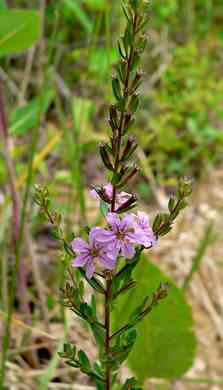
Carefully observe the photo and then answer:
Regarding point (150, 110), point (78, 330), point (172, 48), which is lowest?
point (78, 330)

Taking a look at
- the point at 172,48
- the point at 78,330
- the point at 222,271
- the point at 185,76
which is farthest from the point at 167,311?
the point at 172,48

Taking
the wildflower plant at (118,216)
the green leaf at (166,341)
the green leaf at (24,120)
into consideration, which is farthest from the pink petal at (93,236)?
the green leaf at (24,120)

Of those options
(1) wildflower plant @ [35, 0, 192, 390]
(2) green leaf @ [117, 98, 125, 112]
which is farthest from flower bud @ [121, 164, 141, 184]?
(2) green leaf @ [117, 98, 125, 112]

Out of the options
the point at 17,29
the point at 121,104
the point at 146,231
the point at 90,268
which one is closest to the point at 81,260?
the point at 90,268

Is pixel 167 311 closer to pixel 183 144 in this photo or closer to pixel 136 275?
pixel 136 275

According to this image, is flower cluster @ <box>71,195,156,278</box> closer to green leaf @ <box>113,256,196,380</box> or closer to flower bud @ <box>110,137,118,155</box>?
flower bud @ <box>110,137,118,155</box>

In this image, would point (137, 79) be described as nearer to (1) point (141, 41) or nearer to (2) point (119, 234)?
(1) point (141, 41)
